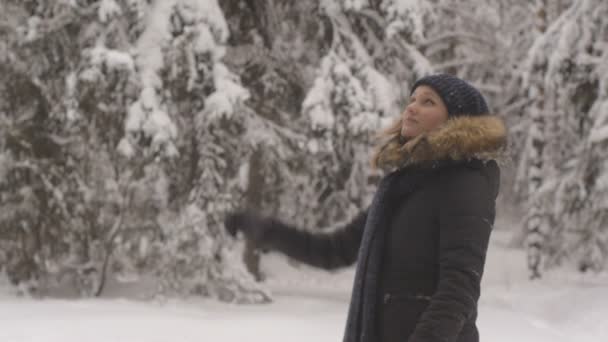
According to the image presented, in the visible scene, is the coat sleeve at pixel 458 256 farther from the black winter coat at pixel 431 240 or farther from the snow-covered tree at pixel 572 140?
the snow-covered tree at pixel 572 140

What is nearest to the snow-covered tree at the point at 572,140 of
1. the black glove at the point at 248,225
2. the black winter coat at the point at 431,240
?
the black glove at the point at 248,225

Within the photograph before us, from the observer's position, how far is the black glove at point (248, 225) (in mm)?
3262

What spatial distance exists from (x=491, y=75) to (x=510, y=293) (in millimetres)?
8125

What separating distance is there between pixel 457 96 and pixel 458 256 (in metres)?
0.63

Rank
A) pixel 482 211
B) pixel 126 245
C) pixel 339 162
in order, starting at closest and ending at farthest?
pixel 482 211 → pixel 126 245 → pixel 339 162

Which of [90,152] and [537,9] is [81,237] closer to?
[90,152]

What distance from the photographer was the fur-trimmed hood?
8.41 feet

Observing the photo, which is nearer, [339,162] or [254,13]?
[254,13]

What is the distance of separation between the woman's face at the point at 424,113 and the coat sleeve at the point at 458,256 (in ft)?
1.00

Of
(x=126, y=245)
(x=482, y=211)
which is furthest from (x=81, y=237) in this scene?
(x=482, y=211)

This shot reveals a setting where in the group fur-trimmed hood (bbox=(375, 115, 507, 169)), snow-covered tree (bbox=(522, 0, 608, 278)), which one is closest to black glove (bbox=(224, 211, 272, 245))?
fur-trimmed hood (bbox=(375, 115, 507, 169))

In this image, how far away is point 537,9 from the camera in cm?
1641

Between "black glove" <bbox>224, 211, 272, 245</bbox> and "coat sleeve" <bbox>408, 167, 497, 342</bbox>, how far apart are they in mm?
995

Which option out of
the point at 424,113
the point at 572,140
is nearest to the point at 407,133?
the point at 424,113
